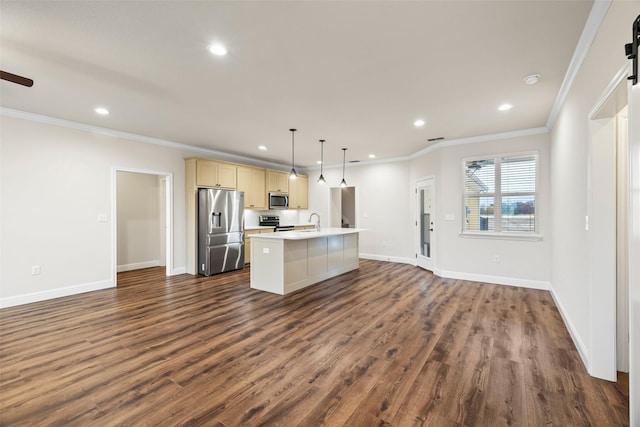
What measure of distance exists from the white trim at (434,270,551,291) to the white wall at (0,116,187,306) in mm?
6201

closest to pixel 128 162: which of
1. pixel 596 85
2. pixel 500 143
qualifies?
pixel 596 85

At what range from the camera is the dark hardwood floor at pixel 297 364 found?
1.85 metres

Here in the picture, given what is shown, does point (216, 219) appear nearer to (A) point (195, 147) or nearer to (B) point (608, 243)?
(A) point (195, 147)

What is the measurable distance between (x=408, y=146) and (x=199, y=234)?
4.80 m

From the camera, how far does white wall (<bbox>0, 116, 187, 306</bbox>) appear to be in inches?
154

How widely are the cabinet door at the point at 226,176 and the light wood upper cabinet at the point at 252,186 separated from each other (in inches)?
5.5

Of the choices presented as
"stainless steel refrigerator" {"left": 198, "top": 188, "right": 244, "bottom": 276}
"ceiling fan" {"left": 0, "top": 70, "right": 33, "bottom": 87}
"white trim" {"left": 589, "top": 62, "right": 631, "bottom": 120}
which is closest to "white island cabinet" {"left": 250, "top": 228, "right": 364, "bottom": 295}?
"stainless steel refrigerator" {"left": 198, "top": 188, "right": 244, "bottom": 276}

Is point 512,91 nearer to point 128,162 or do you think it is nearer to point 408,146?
point 408,146

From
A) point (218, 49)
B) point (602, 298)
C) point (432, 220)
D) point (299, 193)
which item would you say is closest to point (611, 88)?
point (602, 298)

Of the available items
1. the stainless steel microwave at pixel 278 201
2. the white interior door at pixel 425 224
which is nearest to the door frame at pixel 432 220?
the white interior door at pixel 425 224

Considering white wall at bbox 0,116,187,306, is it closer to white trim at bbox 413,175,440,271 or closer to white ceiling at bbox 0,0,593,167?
white ceiling at bbox 0,0,593,167

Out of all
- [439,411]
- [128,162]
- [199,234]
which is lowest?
[439,411]

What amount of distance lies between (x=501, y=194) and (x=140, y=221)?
25.3 feet

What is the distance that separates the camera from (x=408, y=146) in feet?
19.8
